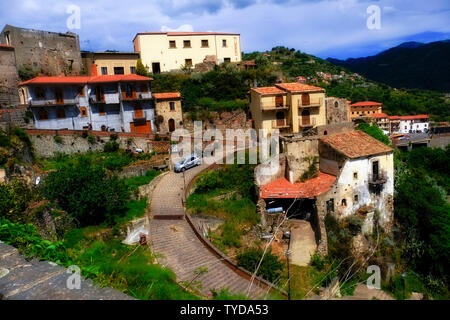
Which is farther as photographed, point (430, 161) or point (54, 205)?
point (430, 161)

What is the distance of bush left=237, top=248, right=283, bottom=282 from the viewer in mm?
12828

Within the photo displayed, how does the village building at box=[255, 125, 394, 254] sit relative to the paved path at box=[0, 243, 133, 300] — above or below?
below

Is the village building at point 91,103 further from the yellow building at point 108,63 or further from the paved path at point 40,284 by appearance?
the paved path at point 40,284

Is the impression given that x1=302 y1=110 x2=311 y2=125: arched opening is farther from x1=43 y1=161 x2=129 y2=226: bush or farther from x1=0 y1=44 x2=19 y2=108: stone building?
x1=0 y1=44 x2=19 y2=108: stone building

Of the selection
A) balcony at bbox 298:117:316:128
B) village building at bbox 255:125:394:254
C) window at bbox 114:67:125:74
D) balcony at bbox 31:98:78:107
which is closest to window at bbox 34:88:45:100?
balcony at bbox 31:98:78:107

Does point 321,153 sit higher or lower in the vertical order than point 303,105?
lower

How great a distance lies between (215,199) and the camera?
755 inches

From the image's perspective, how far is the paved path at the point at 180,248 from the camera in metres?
11.9

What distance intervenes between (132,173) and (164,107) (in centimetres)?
1204

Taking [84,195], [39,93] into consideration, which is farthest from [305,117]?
[39,93]

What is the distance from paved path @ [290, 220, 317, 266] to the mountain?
337 feet
